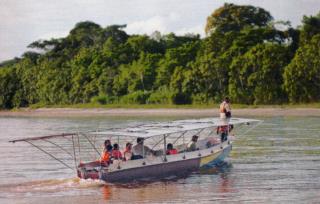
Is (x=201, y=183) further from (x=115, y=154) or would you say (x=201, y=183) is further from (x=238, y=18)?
(x=238, y=18)

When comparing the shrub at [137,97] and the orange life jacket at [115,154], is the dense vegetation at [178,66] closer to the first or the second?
the shrub at [137,97]

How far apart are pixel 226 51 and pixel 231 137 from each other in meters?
42.9

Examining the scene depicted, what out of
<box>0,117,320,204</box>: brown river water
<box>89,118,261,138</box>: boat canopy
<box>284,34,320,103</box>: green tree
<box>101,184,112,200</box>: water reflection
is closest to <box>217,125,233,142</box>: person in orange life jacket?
<box>89,118,261,138</box>: boat canopy

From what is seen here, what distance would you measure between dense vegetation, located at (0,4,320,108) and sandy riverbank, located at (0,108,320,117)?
241 centimetres

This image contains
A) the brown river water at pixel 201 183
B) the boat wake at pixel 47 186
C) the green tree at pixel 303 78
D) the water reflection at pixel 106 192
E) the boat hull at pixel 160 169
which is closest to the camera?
the brown river water at pixel 201 183

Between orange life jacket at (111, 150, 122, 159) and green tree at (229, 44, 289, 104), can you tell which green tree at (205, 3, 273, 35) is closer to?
green tree at (229, 44, 289, 104)

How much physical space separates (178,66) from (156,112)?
8356 millimetres

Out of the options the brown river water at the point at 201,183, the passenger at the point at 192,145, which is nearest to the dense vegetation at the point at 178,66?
the brown river water at the point at 201,183

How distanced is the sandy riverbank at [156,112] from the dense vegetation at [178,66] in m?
2.41

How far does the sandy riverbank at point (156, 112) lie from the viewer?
61.1m

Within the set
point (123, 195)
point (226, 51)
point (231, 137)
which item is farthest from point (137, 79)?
point (123, 195)

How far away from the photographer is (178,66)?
78.1 metres

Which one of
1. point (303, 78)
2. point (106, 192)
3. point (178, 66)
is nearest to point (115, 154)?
point (106, 192)

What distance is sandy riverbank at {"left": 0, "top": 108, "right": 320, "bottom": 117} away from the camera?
61125 millimetres
